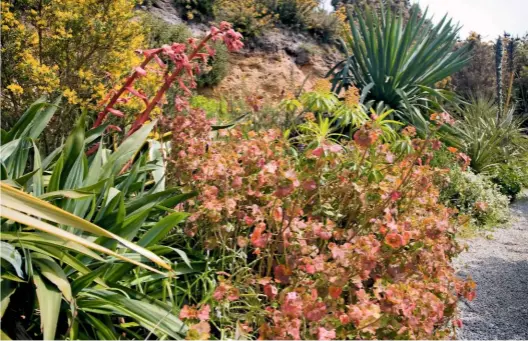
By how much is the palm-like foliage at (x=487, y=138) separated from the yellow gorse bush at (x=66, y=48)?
596cm

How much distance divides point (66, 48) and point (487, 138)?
7725 mm

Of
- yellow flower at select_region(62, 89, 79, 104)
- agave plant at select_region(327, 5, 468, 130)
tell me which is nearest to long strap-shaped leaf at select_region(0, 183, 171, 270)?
yellow flower at select_region(62, 89, 79, 104)

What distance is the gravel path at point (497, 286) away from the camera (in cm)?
355

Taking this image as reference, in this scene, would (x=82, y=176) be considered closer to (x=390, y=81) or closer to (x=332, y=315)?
(x=332, y=315)

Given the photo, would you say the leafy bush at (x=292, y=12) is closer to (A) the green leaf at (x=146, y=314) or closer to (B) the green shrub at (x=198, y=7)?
(B) the green shrub at (x=198, y=7)

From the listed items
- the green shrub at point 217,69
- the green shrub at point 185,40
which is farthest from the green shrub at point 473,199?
the green shrub at point 217,69

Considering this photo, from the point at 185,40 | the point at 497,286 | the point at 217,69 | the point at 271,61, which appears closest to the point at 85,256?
the point at 497,286

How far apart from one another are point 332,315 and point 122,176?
1317 millimetres

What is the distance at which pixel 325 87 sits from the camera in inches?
263

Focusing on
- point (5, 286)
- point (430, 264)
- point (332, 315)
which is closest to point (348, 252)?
point (332, 315)

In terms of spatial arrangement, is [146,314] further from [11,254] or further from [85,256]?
[11,254]

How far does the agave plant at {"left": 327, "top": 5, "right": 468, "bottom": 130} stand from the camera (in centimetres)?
855

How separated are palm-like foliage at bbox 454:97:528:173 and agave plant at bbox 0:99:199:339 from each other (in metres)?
7.11

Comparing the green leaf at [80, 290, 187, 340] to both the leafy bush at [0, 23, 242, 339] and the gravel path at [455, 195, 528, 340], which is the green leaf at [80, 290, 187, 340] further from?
the gravel path at [455, 195, 528, 340]
